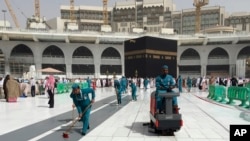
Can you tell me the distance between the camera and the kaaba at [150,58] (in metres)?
36.0

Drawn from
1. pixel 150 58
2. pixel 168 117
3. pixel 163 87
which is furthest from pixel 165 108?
pixel 150 58

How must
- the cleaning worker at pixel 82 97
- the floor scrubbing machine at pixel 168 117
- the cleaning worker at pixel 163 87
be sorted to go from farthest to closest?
the cleaning worker at pixel 82 97, the cleaning worker at pixel 163 87, the floor scrubbing machine at pixel 168 117

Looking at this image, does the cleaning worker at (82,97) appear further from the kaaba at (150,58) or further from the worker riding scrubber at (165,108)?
the kaaba at (150,58)

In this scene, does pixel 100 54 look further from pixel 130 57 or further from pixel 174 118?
pixel 174 118

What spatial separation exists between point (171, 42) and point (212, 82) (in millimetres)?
15713

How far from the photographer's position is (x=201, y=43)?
64812 mm

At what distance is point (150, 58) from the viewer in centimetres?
3597

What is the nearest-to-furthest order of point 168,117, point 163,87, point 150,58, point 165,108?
point 168,117, point 165,108, point 163,87, point 150,58

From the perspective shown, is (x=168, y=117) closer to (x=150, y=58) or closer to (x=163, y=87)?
(x=163, y=87)

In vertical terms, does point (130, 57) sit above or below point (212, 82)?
above

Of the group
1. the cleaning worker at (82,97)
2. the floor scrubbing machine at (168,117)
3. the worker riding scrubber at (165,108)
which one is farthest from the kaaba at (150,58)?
the floor scrubbing machine at (168,117)

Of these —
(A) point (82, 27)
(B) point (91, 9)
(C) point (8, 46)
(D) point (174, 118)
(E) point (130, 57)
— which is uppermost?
(B) point (91, 9)

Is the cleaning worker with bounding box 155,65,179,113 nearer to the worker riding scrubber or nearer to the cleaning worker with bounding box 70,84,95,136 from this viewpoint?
the worker riding scrubber

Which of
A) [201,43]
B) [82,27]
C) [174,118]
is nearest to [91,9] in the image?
[82,27]
